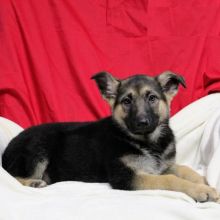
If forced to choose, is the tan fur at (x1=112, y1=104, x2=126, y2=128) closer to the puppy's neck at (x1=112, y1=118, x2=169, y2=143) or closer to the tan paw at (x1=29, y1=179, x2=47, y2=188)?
the puppy's neck at (x1=112, y1=118, x2=169, y2=143)

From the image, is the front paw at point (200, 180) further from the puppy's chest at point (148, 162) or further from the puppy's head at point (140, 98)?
the puppy's head at point (140, 98)

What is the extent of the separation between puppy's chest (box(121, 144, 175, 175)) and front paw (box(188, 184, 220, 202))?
0.42 metres

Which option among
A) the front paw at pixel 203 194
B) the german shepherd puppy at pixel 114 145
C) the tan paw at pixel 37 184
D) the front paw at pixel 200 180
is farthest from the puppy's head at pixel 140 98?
the tan paw at pixel 37 184

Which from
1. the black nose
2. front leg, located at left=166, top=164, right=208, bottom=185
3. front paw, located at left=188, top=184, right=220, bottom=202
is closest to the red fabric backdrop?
front leg, located at left=166, top=164, right=208, bottom=185

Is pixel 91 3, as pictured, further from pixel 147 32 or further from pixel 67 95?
pixel 67 95

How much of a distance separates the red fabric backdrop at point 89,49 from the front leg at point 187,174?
92 cm

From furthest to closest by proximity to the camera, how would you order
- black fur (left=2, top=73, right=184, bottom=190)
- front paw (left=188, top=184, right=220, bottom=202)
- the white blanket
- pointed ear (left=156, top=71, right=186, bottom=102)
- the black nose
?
pointed ear (left=156, top=71, right=186, bottom=102) → black fur (left=2, top=73, right=184, bottom=190) → the black nose → front paw (left=188, top=184, right=220, bottom=202) → the white blanket

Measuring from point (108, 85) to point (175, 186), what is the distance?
912mm

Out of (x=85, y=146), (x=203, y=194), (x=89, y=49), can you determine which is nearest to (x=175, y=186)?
(x=203, y=194)

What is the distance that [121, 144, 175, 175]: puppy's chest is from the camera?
301 cm

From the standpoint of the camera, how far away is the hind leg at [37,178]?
9.95 feet

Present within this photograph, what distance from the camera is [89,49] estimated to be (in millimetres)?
4090

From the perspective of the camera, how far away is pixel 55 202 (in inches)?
96.7

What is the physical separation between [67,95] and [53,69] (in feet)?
0.82
